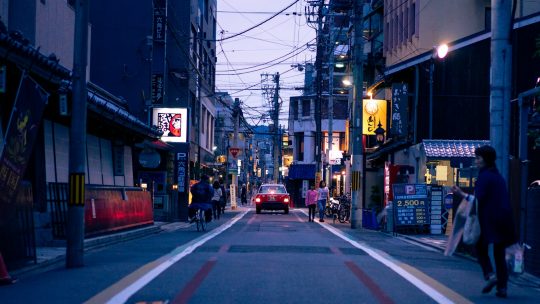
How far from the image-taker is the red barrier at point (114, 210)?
1877 centimetres

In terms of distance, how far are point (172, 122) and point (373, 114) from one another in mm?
10206

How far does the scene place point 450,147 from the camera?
1185 inches

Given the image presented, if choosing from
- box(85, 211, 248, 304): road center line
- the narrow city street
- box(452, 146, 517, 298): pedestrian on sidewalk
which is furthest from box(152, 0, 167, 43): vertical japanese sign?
box(452, 146, 517, 298): pedestrian on sidewalk

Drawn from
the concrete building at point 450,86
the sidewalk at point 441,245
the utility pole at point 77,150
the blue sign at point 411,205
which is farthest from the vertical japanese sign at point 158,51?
the utility pole at point 77,150

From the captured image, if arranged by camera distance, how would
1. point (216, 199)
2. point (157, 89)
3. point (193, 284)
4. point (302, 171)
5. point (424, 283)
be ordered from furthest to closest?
point (302, 171) < point (157, 89) < point (216, 199) < point (424, 283) < point (193, 284)

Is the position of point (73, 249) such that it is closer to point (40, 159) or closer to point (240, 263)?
point (240, 263)

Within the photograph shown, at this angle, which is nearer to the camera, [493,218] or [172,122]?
[493,218]

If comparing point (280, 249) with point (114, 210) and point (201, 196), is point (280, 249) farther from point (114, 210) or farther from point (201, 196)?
point (201, 196)

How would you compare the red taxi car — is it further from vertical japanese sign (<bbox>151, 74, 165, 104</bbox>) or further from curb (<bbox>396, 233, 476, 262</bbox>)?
curb (<bbox>396, 233, 476, 262</bbox>)

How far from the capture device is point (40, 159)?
18.3 m

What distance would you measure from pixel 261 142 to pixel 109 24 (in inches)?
4681

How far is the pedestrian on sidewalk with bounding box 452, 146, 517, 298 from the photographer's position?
9.30 metres

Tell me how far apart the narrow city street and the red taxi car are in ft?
89.8

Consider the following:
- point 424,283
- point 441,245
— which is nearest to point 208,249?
point 424,283
